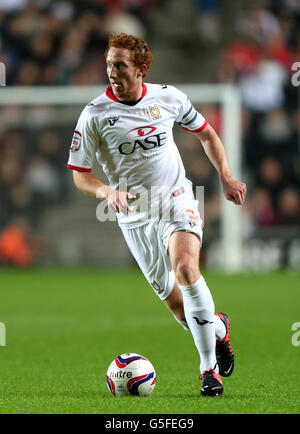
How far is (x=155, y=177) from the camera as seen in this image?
6.21 metres

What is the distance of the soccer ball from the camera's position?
5715 millimetres

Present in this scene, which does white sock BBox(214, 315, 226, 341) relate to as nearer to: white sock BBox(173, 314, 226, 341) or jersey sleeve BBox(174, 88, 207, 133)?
Answer: white sock BBox(173, 314, 226, 341)

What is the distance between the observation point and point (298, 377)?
6410mm

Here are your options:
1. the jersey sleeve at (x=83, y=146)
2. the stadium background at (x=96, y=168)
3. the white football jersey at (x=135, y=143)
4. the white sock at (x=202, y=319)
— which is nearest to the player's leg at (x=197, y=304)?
the white sock at (x=202, y=319)

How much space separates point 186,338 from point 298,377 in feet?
9.07

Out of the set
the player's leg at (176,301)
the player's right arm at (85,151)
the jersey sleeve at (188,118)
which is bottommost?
the player's leg at (176,301)

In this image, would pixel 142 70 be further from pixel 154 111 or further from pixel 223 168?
pixel 223 168

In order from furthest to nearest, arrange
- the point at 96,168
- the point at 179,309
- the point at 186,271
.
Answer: the point at 96,168, the point at 179,309, the point at 186,271

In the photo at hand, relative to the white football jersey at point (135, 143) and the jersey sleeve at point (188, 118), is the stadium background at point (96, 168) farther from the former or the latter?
the white football jersey at point (135, 143)

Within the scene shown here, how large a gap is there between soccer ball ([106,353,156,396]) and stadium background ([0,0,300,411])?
8738 mm

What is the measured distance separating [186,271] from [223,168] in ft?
2.98

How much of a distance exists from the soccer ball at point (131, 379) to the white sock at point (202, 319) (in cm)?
34

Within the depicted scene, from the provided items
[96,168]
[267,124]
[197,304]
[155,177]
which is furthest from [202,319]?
[267,124]

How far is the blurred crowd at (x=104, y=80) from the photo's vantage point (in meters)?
16.8
